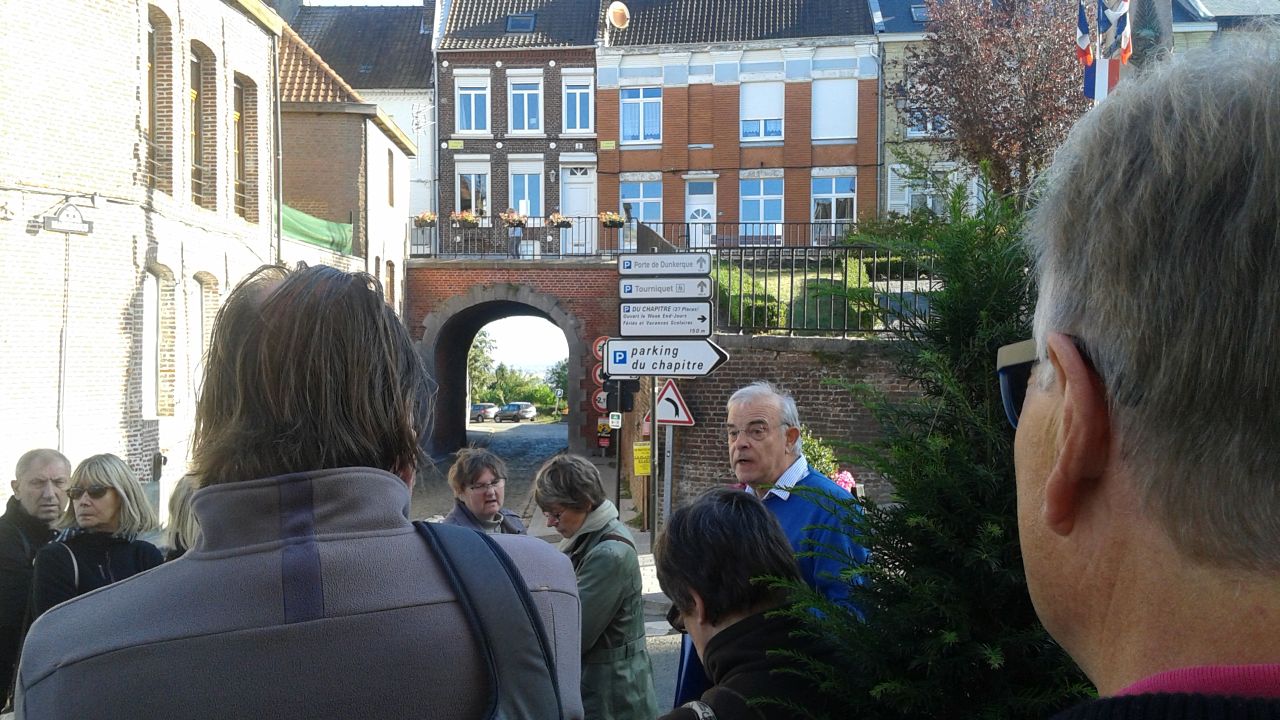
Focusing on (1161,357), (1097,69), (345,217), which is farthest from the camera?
(345,217)

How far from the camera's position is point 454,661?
1439 mm

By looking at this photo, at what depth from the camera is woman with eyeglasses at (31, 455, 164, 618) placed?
4000mm

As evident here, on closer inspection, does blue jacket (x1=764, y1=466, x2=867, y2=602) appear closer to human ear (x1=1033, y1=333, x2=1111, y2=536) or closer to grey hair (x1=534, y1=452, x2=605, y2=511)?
grey hair (x1=534, y1=452, x2=605, y2=511)

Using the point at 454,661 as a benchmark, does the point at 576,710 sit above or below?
below

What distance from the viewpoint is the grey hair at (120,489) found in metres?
4.35

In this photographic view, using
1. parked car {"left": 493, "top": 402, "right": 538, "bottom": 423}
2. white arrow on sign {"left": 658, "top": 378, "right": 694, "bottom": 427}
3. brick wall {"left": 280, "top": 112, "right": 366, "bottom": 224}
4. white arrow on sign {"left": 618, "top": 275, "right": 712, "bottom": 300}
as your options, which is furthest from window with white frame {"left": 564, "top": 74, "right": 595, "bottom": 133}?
white arrow on sign {"left": 618, "top": 275, "right": 712, "bottom": 300}

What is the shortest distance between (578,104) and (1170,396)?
37.6 m

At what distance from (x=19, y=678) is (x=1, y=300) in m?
14.4

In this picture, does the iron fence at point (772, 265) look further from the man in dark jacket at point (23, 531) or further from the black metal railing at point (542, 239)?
the man in dark jacket at point (23, 531)

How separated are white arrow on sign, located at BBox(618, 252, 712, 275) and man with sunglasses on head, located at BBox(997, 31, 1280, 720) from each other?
376 inches

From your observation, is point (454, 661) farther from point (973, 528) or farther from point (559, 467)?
point (559, 467)

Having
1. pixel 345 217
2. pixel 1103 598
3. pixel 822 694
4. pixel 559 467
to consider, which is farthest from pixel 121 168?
pixel 1103 598

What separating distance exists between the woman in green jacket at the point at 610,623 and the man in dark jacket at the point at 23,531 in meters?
2.35

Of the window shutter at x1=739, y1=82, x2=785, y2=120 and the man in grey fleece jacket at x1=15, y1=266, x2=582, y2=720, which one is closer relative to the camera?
the man in grey fleece jacket at x1=15, y1=266, x2=582, y2=720
